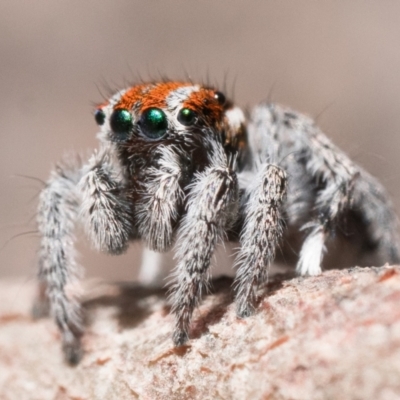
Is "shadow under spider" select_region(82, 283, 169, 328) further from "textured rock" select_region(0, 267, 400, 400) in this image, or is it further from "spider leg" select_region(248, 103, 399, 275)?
A: "spider leg" select_region(248, 103, 399, 275)

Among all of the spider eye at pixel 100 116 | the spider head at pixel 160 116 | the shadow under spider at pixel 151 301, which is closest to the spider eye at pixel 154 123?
the spider head at pixel 160 116

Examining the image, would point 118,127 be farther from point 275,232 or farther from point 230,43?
point 230,43

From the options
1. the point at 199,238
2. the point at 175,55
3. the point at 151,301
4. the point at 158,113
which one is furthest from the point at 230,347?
the point at 175,55

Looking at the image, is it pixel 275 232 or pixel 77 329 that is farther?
pixel 77 329

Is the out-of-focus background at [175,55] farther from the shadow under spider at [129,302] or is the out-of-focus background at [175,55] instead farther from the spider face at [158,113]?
the spider face at [158,113]

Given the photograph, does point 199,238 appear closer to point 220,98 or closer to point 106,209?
point 106,209

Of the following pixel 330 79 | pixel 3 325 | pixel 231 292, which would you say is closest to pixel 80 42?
pixel 330 79
